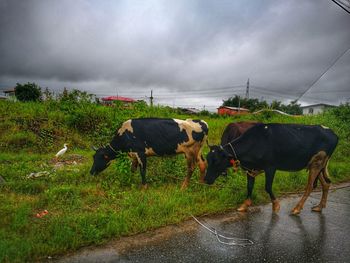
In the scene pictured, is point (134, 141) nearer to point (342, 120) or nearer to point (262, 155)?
point (262, 155)

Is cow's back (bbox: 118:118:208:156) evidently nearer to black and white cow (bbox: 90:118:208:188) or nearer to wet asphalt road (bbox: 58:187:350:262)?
black and white cow (bbox: 90:118:208:188)

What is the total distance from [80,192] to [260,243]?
3.71 meters

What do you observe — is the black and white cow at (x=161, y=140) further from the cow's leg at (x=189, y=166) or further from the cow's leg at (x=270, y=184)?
the cow's leg at (x=270, y=184)

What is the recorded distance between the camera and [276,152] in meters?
5.96

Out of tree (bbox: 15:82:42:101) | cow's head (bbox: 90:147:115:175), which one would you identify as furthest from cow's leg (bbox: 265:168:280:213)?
tree (bbox: 15:82:42:101)

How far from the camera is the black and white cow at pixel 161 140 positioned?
742 centimetres

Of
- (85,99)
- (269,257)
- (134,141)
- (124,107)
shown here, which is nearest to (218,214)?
(269,257)

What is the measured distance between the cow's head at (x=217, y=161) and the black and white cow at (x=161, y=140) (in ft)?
4.01

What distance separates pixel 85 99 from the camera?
14.1m

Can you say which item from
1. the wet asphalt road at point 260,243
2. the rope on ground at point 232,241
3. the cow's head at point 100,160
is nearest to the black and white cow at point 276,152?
the wet asphalt road at point 260,243

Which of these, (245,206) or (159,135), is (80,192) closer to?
(159,135)

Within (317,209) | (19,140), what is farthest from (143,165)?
(19,140)

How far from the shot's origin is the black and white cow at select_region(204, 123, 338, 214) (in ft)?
19.6

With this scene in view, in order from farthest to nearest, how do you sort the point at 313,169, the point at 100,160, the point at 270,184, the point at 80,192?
the point at 100,160, the point at 80,192, the point at 313,169, the point at 270,184
